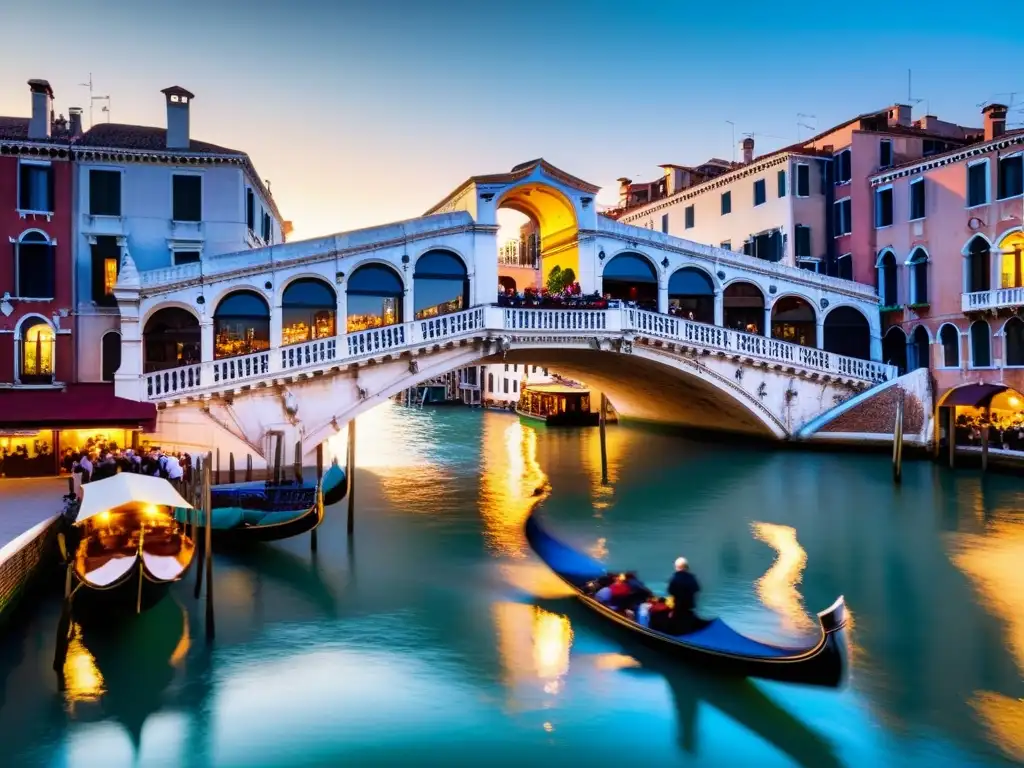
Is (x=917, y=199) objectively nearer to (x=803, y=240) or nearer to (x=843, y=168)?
(x=843, y=168)

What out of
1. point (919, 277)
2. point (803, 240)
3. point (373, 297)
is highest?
point (803, 240)

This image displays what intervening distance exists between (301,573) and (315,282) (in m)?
7.65

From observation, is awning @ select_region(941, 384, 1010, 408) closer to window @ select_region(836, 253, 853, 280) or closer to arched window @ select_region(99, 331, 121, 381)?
window @ select_region(836, 253, 853, 280)

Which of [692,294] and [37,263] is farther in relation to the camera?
[692,294]

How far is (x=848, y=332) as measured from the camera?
21.9 meters

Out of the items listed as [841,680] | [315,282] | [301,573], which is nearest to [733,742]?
[841,680]

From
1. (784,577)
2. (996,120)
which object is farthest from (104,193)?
(996,120)

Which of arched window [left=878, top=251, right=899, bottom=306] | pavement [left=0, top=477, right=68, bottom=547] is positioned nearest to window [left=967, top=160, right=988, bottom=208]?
arched window [left=878, top=251, right=899, bottom=306]

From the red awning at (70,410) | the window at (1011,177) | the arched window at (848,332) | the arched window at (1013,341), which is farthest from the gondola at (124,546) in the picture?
the window at (1011,177)

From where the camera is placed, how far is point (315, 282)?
16969 mm

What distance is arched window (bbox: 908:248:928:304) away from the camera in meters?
20.3

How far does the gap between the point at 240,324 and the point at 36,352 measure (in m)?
3.56

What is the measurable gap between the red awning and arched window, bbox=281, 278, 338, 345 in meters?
3.67

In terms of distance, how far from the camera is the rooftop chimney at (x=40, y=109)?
15.7m
